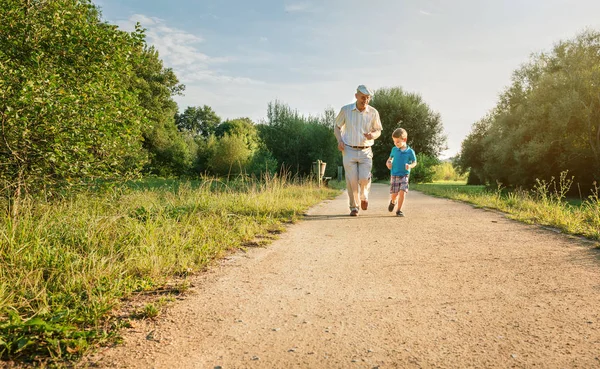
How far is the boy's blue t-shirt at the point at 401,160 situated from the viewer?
8.67 meters

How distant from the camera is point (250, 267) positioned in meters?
4.25

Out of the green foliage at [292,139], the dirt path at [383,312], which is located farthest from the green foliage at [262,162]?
the dirt path at [383,312]

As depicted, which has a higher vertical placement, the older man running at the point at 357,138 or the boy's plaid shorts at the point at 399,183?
the older man running at the point at 357,138

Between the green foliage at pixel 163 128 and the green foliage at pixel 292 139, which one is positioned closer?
the green foliage at pixel 292 139

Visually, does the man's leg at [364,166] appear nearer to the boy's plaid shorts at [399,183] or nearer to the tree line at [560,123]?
the boy's plaid shorts at [399,183]

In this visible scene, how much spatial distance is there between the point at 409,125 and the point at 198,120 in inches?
2709

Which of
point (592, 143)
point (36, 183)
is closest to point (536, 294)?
point (36, 183)

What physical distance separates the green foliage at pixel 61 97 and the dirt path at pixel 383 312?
3.62 m

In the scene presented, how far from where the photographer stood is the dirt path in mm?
2256

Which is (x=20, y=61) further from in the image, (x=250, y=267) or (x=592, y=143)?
(x=592, y=143)

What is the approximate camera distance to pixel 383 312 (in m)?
2.94

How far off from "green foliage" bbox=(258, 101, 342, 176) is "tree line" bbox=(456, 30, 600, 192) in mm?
10658

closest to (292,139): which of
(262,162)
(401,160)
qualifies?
(262,162)

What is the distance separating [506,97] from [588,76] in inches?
317
